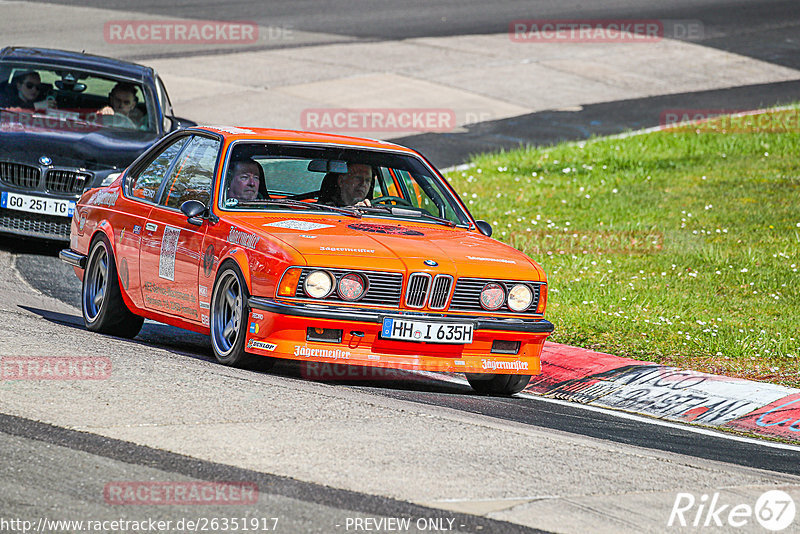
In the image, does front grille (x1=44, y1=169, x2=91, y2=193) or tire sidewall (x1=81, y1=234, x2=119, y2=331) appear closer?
tire sidewall (x1=81, y1=234, x2=119, y2=331)

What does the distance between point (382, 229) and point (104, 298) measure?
218cm

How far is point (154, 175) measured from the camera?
913cm

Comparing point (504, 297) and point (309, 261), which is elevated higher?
point (309, 261)

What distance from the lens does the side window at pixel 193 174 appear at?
8.47 metres

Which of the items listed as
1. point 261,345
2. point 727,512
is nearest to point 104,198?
point 261,345

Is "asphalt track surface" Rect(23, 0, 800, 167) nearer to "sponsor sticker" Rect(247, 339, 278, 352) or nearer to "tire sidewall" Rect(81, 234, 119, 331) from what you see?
"tire sidewall" Rect(81, 234, 119, 331)

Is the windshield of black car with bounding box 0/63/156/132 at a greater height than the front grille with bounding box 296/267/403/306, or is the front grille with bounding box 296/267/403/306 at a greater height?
the windshield of black car with bounding box 0/63/156/132

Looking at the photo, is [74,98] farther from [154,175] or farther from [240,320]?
[240,320]

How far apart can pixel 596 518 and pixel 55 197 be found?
7.99 metres

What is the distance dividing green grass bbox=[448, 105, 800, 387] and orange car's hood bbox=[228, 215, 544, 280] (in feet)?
7.04

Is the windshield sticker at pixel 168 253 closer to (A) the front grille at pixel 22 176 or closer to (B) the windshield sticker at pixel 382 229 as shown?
(B) the windshield sticker at pixel 382 229

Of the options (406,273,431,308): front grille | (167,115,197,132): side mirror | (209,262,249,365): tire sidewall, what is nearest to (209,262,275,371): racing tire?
(209,262,249,365): tire sidewall

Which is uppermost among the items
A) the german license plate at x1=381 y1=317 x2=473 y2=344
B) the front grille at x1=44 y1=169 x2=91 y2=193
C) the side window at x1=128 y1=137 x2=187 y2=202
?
the side window at x1=128 y1=137 x2=187 y2=202

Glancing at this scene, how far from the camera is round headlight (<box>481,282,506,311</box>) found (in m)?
7.70
